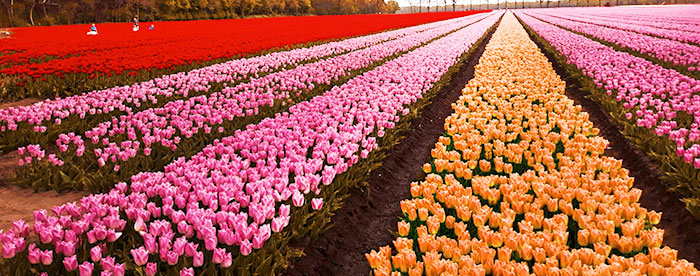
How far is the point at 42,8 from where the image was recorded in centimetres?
5534

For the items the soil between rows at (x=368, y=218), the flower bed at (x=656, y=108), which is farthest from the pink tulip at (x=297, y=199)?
the flower bed at (x=656, y=108)

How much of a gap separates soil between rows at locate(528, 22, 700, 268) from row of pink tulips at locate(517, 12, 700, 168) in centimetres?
38

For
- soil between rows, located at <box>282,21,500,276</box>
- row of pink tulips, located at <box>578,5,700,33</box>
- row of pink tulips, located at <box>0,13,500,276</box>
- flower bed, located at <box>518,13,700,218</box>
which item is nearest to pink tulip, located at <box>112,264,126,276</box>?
row of pink tulips, located at <box>0,13,500,276</box>

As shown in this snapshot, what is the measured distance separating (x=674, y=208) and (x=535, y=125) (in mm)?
2427

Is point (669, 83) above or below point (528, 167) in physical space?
above

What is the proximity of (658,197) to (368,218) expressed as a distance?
3073 millimetres

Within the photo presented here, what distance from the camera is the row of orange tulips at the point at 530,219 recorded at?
279 cm

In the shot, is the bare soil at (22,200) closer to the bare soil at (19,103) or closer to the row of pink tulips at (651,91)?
the bare soil at (19,103)

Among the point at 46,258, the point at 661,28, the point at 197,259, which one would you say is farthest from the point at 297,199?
the point at 661,28

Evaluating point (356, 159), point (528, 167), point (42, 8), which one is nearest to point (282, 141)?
point (356, 159)

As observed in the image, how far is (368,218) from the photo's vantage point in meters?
4.70

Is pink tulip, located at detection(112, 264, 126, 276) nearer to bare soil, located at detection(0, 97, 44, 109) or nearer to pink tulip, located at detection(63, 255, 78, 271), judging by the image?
pink tulip, located at detection(63, 255, 78, 271)

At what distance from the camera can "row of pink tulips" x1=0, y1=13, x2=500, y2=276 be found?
283 centimetres

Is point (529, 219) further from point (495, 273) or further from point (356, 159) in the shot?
point (356, 159)
